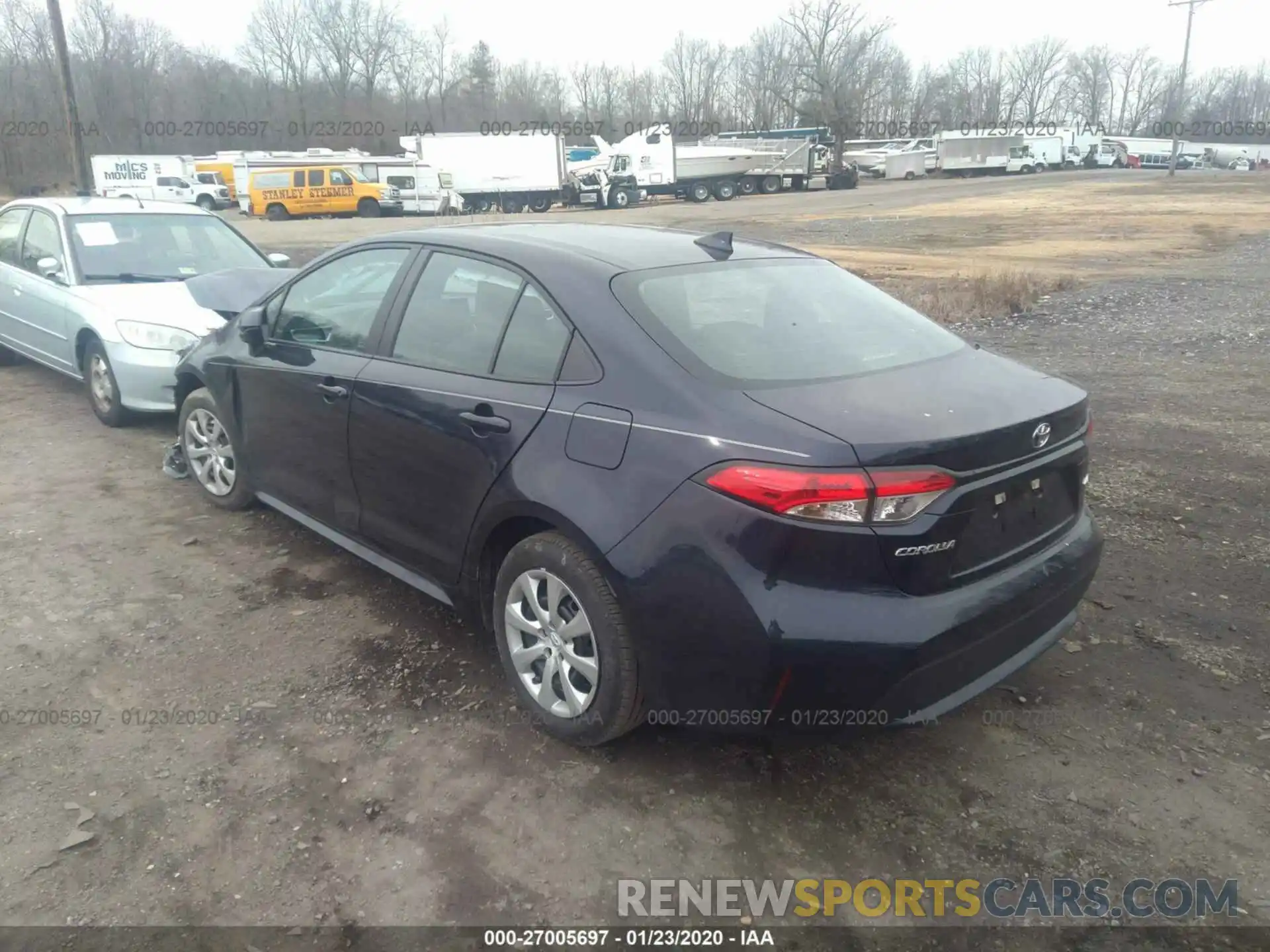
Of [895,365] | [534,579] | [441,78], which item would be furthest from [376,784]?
[441,78]

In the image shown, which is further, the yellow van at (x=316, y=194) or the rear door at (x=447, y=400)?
the yellow van at (x=316, y=194)

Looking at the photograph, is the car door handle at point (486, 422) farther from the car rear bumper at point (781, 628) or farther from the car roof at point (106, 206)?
the car roof at point (106, 206)

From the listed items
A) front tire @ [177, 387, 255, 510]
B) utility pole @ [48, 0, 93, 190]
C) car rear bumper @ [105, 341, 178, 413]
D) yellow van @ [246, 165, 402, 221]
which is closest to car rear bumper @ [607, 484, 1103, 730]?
front tire @ [177, 387, 255, 510]

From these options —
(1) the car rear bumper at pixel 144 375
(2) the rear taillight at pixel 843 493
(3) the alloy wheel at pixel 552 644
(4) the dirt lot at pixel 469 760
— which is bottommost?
(4) the dirt lot at pixel 469 760

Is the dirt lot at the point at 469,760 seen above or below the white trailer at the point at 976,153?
below

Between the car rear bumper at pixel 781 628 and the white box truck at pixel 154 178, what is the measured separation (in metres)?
49.7

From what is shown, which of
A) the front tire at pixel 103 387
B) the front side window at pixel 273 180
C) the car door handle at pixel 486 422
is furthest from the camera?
the front side window at pixel 273 180

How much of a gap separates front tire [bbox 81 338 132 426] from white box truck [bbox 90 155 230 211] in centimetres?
4414

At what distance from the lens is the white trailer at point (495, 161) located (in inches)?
1587

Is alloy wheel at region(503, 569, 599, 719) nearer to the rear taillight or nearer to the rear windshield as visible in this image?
the rear taillight

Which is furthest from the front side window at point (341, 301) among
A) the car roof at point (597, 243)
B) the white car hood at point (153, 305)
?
the white car hood at point (153, 305)

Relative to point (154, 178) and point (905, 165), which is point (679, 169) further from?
point (154, 178)

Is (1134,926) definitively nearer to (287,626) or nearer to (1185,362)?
(287,626)

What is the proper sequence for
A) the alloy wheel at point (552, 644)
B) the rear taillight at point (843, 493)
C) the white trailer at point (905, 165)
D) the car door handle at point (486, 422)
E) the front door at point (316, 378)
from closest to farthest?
the rear taillight at point (843, 493)
the alloy wheel at point (552, 644)
the car door handle at point (486, 422)
the front door at point (316, 378)
the white trailer at point (905, 165)
